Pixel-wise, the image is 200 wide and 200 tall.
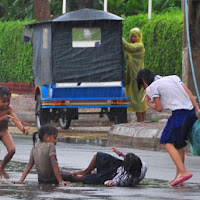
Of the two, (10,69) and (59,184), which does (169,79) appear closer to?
(59,184)

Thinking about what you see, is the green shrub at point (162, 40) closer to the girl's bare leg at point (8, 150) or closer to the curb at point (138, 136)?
the curb at point (138, 136)

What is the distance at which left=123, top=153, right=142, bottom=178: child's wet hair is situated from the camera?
1114cm

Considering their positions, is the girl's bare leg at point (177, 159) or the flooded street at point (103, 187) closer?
the flooded street at point (103, 187)

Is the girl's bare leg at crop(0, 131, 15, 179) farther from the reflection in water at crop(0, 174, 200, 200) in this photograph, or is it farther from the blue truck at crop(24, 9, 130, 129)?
the blue truck at crop(24, 9, 130, 129)

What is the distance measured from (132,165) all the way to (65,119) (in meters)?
11.6

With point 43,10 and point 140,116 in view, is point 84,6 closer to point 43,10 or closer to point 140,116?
point 43,10

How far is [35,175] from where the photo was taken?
12281 mm

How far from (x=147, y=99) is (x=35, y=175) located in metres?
1.68

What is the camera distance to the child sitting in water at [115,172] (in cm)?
1116

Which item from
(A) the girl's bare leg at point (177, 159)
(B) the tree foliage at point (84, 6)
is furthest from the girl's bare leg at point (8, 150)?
(B) the tree foliage at point (84, 6)

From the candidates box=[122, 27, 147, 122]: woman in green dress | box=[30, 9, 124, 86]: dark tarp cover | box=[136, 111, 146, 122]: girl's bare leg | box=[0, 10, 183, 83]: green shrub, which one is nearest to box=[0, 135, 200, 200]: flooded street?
box=[122, 27, 147, 122]: woman in green dress

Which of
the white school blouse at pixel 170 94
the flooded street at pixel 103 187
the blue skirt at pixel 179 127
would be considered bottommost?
the flooded street at pixel 103 187

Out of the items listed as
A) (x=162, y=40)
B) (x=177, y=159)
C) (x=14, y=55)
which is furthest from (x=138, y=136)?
(x=14, y=55)

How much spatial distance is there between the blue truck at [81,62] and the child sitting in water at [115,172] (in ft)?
33.6
